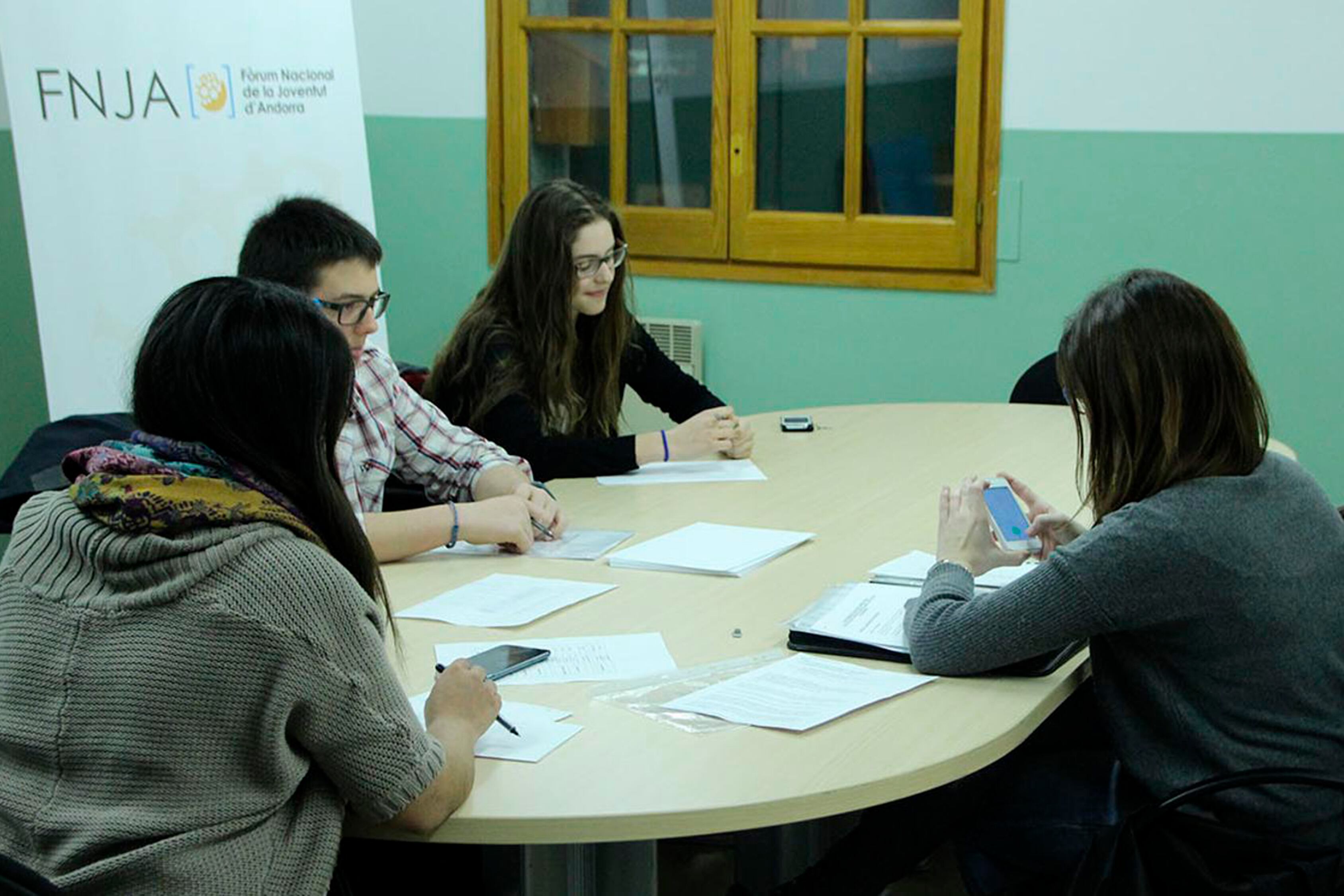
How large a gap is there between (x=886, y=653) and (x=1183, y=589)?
357mm

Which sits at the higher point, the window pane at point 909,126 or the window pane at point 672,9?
the window pane at point 672,9

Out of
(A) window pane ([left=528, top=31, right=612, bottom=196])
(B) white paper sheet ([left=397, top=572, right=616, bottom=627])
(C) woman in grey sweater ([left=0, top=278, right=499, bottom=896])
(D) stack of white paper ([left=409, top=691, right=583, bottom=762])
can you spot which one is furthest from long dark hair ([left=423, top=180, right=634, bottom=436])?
(A) window pane ([left=528, top=31, right=612, bottom=196])

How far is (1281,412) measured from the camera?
4.05 meters

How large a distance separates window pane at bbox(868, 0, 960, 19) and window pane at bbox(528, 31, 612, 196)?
0.84 m

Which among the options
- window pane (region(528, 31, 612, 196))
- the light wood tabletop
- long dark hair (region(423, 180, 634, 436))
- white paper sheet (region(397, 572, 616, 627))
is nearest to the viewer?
the light wood tabletop

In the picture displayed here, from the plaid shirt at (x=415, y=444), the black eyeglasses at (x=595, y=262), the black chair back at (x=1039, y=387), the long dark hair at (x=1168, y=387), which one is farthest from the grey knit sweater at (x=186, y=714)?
the black chair back at (x=1039, y=387)

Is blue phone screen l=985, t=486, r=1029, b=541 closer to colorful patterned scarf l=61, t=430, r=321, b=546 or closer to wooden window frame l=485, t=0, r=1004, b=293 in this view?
colorful patterned scarf l=61, t=430, r=321, b=546

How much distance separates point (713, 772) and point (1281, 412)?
3028 millimetres

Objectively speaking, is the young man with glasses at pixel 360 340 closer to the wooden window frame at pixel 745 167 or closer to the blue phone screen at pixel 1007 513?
the blue phone screen at pixel 1007 513

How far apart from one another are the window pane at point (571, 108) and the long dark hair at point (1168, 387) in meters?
3.15

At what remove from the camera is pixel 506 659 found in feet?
5.82

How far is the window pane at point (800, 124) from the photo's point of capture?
4.44m

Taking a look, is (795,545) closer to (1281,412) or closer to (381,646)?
(381,646)

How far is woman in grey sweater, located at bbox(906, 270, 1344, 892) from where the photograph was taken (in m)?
1.66
